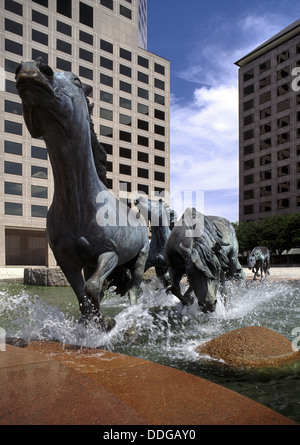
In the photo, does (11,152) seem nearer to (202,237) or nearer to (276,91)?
(202,237)

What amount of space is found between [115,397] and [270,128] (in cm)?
7196

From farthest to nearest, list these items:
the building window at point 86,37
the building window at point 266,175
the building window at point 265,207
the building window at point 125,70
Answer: the building window at point 266,175 < the building window at point 265,207 < the building window at point 125,70 < the building window at point 86,37

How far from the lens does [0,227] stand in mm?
40062

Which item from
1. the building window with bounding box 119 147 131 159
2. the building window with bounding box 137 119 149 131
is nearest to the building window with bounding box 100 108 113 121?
the building window with bounding box 119 147 131 159

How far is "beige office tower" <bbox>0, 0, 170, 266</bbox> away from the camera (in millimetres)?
41344

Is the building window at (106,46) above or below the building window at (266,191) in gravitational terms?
above

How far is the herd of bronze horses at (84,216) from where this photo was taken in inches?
120

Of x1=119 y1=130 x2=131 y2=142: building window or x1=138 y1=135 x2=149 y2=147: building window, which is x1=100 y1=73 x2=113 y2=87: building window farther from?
x1=138 y1=135 x2=149 y2=147: building window

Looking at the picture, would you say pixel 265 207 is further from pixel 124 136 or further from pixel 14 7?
pixel 14 7

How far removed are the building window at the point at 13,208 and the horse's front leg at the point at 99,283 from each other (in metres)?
40.5

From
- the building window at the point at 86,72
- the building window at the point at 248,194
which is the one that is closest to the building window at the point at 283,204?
the building window at the point at 248,194

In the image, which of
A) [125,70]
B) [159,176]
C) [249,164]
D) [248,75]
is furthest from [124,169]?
[248,75]

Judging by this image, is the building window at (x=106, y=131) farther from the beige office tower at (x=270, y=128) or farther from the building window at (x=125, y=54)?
the beige office tower at (x=270, y=128)
